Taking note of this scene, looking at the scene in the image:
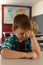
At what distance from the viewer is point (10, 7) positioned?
26.2 ft

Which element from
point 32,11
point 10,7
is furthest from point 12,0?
point 32,11

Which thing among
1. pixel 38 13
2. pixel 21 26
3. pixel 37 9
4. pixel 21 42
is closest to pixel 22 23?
pixel 21 26

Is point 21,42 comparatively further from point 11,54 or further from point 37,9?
point 37,9

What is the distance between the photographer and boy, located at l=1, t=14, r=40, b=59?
1.09 meters

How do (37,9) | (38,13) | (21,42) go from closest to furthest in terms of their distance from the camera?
1. (21,42)
2. (38,13)
3. (37,9)

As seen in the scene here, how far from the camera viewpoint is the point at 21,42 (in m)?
1.26

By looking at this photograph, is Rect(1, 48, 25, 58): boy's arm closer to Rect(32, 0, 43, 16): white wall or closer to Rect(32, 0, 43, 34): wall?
Rect(32, 0, 43, 34): wall

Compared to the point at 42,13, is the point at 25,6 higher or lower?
higher

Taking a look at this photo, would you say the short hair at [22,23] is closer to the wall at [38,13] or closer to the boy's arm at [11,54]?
the boy's arm at [11,54]

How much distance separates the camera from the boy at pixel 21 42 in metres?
1.09

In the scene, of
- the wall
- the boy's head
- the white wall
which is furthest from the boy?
the white wall

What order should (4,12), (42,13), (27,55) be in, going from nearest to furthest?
1. (27,55)
2. (42,13)
3. (4,12)

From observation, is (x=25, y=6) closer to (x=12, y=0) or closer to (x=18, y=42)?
(x=12, y=0)

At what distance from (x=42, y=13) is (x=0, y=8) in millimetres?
2414
